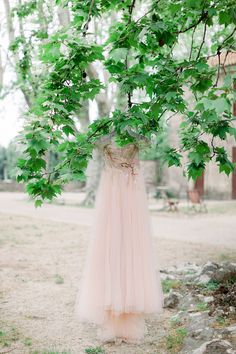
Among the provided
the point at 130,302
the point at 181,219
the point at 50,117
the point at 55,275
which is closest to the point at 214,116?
the point at 50,117

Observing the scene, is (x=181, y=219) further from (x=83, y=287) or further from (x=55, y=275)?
(x=83, y=287)

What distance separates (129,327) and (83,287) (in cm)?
64

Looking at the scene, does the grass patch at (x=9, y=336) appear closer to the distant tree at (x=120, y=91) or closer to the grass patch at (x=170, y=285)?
the distant tree at (x=120, y=91)

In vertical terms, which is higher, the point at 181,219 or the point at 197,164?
the point at 197,164

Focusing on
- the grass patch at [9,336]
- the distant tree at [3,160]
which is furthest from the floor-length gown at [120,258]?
the distant tree at [3,160]

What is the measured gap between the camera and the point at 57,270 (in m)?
7.94

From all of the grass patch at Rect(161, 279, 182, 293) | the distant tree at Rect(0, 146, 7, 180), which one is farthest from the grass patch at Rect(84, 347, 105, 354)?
the distant tree at Rect(0, 146, 7, 180)

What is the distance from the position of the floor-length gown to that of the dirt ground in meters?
0.31

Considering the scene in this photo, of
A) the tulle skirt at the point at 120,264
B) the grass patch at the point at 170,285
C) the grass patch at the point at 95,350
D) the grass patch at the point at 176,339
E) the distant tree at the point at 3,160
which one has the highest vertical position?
the distant tree at the point at 3,160

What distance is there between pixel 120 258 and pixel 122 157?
3.31ft

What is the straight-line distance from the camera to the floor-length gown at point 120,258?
14.3 ft

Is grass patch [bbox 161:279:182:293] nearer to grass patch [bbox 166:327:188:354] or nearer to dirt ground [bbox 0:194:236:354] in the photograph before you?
dirt ground [bbox 0:194:236:354]

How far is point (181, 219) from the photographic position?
15078 mm

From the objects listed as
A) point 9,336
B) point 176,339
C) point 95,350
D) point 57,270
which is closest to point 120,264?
point 95,350
